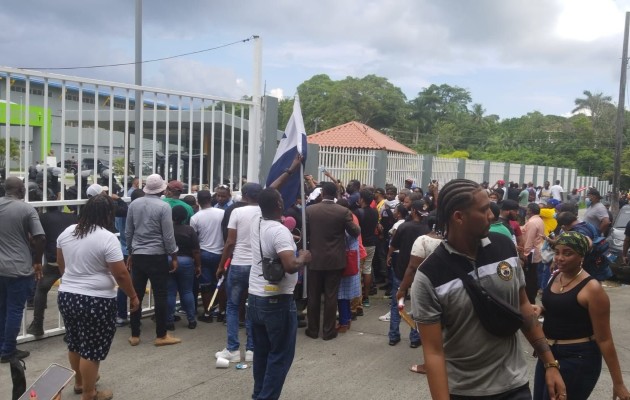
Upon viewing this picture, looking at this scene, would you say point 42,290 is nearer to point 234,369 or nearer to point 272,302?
point 234,369

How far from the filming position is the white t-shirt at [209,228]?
677 cm

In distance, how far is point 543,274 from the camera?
7.84m

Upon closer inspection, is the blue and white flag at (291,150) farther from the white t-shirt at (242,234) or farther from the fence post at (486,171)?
the fence post at (486,171)

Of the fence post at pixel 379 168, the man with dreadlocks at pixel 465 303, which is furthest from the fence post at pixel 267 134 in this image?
the fence post at pixel 379 168

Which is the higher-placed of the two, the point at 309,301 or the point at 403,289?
the point at 403,289

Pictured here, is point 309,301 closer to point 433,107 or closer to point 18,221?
point 18,221

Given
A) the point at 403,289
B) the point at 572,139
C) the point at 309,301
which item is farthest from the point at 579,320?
the point at 572,139

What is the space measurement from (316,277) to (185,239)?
1.56 metres

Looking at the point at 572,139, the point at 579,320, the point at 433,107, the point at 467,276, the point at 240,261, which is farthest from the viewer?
the point at 433,107

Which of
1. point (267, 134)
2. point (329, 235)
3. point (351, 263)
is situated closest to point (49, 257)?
point (329, 235)

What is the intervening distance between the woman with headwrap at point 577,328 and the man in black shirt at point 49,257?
4644mm

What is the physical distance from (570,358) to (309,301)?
11.8ft

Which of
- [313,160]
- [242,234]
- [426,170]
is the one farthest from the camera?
[426,170]

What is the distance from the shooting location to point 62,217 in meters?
5.78
